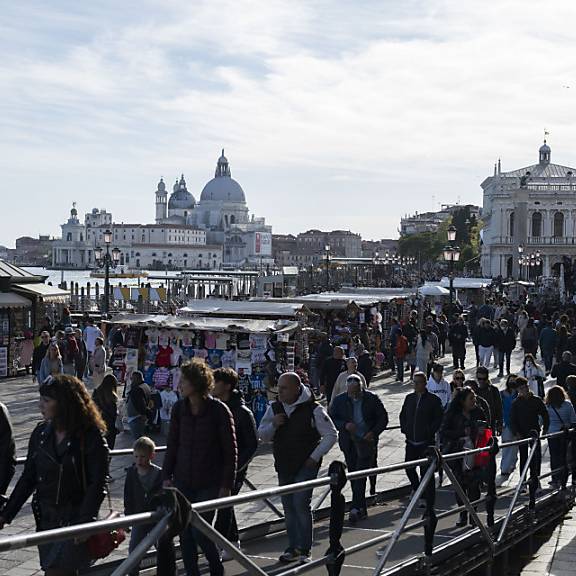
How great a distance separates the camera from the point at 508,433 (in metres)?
11.9

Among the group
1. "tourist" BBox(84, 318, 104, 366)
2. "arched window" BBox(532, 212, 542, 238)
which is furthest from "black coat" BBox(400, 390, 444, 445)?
"arched window" BBox(532, 212, 542, 238)

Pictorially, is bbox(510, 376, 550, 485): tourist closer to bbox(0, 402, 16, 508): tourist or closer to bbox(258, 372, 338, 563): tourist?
bbox(258, 372, 338, 563): tourist

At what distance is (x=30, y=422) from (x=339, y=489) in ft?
31.7

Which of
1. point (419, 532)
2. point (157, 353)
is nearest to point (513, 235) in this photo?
point (157, 353)

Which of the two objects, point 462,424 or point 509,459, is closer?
point 462,424

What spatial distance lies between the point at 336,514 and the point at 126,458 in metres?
6.33

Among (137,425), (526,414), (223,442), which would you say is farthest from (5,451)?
(137,425)

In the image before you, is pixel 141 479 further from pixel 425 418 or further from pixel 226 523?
pixel 425 418

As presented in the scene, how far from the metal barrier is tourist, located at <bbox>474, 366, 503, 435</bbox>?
0.87 metres

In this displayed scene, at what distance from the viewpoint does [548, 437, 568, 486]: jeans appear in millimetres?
10773

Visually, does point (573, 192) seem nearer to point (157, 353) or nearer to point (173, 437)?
point (157, 353)

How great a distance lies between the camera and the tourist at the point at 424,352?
67.1 ft

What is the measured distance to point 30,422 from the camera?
14820mm

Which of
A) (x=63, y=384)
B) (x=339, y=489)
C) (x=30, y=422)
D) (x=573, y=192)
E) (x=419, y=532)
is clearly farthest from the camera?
(x=573, y=192)
